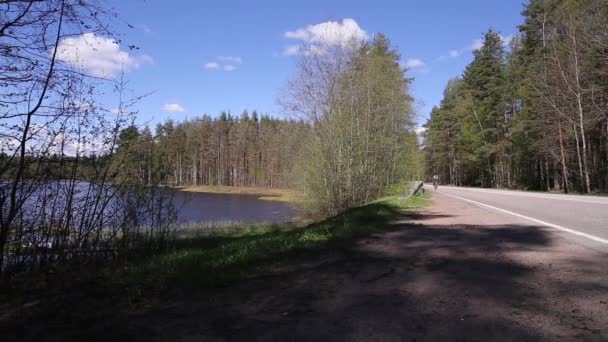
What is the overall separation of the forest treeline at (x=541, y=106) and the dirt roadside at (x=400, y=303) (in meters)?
26.3

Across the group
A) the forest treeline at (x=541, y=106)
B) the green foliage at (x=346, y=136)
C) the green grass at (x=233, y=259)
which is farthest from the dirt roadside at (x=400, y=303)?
the forest treeline at (x=541, y=106)

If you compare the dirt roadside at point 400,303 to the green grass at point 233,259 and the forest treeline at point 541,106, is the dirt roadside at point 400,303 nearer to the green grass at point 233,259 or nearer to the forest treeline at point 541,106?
the green grass at point 233,259

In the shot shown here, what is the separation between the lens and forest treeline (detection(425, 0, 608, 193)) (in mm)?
28984

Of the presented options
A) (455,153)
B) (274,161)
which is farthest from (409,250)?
(274,161)

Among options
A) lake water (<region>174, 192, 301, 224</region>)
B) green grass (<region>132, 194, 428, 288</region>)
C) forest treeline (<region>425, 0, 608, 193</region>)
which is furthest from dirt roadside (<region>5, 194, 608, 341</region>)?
forest treeline (<region>425, 0, 608, 193</region>)

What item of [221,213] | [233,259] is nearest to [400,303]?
[233,259]

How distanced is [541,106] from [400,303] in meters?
35.8

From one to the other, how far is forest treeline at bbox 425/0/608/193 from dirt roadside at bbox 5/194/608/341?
2632cm

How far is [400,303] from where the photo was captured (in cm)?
456

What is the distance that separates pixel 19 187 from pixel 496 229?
9.22m

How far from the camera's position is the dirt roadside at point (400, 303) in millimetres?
3803

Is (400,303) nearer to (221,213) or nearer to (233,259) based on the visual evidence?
(233,259)

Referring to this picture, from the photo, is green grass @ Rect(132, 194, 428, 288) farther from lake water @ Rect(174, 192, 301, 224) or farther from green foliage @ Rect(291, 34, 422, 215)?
green foliage @ Rect(291, 34, 422, 215)

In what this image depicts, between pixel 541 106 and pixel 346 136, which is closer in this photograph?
pixel 346 136
